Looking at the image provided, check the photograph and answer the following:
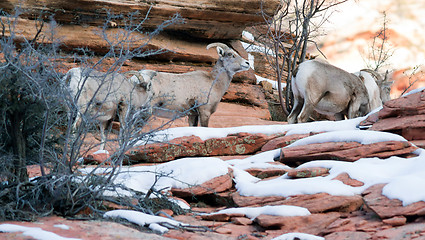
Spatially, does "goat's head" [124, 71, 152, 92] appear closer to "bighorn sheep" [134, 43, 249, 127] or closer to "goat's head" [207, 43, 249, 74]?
"bighorn sheep" [134, 43, 249, 127]

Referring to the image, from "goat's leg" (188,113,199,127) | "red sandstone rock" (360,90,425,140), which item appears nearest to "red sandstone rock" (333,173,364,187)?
"red sandstone rock" (360,90,425,140)

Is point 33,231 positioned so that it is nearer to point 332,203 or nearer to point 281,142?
point 332,203

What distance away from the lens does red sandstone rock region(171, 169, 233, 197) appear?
268 inches

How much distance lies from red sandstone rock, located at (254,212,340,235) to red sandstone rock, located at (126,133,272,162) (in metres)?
3.04

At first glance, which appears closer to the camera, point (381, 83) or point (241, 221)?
point (241, 221)

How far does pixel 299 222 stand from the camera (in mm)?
5570

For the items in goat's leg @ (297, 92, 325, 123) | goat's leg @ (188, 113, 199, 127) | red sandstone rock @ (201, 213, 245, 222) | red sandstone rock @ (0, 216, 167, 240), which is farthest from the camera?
Result: goat's leg @ (188, 113, 199, 127)

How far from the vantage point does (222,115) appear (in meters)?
15.1

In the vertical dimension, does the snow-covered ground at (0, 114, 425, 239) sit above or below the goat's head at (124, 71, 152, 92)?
below

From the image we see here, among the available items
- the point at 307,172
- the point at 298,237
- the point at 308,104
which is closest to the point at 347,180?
the point at 307,172

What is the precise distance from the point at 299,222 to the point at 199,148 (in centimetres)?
365

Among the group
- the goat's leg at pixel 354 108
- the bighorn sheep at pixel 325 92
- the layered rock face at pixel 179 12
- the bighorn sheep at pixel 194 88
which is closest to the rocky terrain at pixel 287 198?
the layered rock face at pixel 179 12

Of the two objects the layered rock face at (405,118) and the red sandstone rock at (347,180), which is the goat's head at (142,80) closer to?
the layered rock face at (405,118)

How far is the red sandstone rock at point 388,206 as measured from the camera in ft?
17.2
